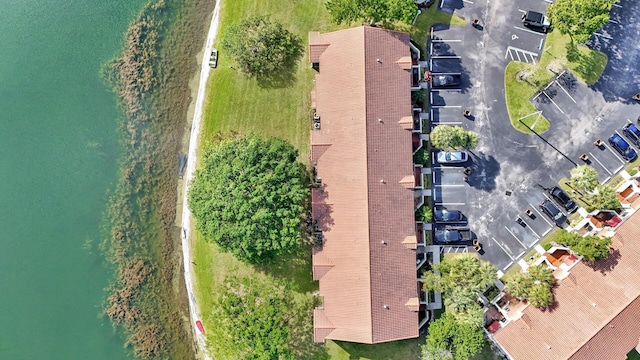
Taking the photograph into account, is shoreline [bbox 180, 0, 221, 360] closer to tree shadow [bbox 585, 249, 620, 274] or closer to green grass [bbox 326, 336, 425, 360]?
green grass [bbox 326, 336, 425, 360]

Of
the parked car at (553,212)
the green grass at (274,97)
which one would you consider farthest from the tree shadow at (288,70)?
the parked car at (553,212)

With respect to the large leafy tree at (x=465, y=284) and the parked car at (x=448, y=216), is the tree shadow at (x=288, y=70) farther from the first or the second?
the large leafy tree at (x=465, y=284)

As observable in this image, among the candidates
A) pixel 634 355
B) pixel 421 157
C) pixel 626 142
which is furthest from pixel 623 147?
pixel 634 355

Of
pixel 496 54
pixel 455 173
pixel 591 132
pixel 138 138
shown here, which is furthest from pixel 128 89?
pixel 591 132

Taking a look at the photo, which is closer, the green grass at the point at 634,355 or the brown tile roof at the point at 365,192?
the brown tile roof at the point at 365,192

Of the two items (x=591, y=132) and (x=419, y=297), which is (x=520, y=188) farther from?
(x=419, y=297)

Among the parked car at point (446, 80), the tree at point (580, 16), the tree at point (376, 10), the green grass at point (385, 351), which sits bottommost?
the green grass at point (385, 351)
